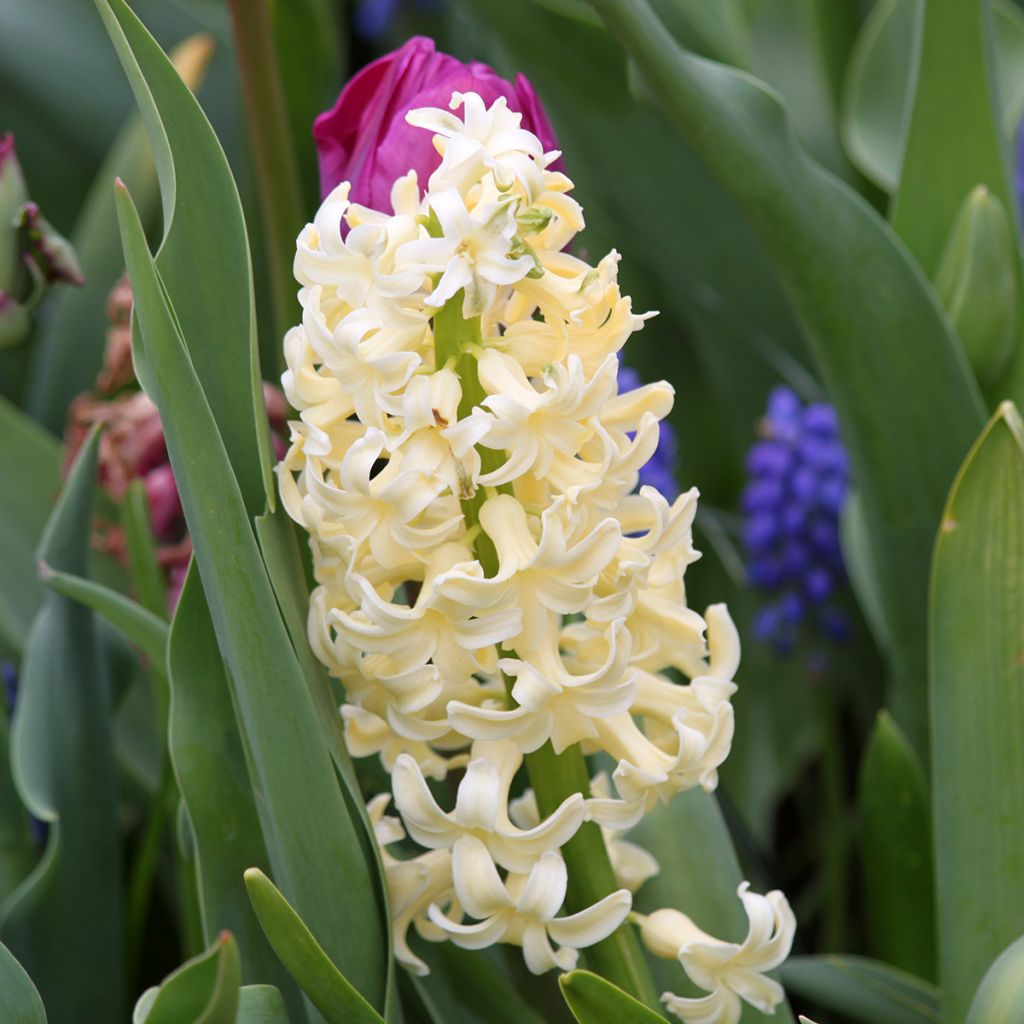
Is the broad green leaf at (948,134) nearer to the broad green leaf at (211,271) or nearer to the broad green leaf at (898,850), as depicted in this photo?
the broad green leaf at (898,850)

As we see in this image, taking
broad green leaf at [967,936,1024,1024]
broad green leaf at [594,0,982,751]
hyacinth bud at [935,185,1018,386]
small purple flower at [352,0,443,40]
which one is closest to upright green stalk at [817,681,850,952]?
broad green leaf at [594,0,982,751]

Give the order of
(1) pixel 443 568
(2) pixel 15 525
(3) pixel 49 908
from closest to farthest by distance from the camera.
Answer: (1) pixel 443 568 → (3) pixel 49 908 → (2) pixel 15 525

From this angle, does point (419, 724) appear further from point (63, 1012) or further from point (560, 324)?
point (63, 1012)

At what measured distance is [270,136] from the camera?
63 centimetres

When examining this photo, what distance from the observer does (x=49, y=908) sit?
20.4 inches

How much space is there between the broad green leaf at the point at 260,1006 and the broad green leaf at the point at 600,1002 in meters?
0.09

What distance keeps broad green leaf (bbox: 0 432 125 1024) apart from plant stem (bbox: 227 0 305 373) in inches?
6.5

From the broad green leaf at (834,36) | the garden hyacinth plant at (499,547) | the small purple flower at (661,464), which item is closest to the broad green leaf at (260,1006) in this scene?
the garden hyacinth plant at (499,547)

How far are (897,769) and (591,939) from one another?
0.26 metres

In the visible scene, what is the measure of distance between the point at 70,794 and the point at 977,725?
1.13 feet

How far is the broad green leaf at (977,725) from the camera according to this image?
48cm

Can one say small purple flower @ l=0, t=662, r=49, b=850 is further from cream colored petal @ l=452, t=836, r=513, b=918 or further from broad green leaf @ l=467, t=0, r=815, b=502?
broad green leaf @ l=467, t=0, r=815, b=502

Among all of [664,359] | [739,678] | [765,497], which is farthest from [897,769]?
[664,359]

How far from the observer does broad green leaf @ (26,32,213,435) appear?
0.80 meters
